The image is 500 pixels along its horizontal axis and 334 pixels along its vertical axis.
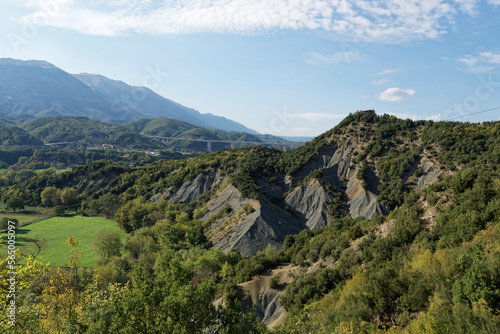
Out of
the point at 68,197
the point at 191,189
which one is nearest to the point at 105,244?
the point at 191,189

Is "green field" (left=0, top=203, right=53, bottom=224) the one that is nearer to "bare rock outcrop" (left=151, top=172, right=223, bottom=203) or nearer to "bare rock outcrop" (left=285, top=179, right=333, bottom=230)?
"bare rock outcrop" (left=151, top=172, right=223, bottom=203)

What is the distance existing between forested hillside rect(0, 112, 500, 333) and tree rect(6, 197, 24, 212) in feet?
22.9

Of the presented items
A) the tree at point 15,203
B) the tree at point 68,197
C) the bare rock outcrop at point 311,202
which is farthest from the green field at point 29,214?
the bare rock outcrop at point 311,202

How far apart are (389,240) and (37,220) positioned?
95.7m

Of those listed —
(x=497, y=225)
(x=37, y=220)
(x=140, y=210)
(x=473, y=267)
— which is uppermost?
(x=497, y=225)

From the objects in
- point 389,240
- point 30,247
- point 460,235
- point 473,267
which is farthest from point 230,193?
point 473,267

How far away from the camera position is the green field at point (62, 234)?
57062mm

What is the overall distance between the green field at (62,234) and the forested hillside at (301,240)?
6178 millimetres

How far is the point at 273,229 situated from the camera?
60.5 m

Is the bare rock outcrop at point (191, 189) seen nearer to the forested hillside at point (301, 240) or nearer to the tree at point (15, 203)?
the forested hillside at point (301, 240)

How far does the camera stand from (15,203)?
92812 millimetres

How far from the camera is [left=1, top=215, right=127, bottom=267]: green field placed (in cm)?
5706

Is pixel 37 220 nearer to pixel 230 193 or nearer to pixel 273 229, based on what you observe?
pixel 230 193

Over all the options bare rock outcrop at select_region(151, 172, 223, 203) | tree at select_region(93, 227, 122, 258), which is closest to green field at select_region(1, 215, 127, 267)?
tree at select_region(93, 227, 122, 258)
